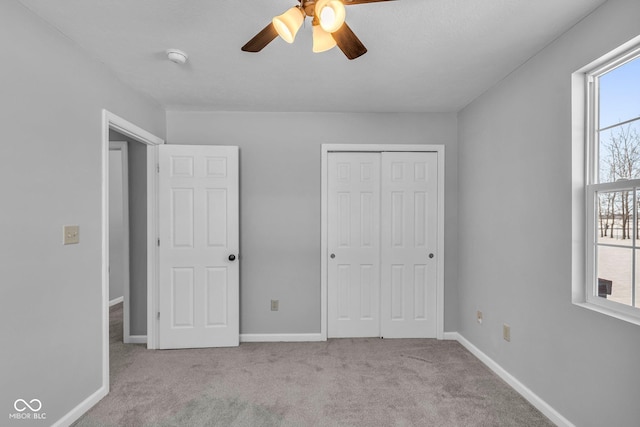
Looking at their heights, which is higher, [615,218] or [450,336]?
[615,218]

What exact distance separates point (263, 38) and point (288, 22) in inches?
9.9

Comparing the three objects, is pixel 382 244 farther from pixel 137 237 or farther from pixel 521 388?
pixel 137 237

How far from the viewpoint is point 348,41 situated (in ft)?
4.79

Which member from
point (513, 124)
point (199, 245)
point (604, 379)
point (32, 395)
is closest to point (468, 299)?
point (604, 379)

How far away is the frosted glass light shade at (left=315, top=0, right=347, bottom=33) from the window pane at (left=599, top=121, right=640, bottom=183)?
1.62 metres

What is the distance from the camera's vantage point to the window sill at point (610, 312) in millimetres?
1516

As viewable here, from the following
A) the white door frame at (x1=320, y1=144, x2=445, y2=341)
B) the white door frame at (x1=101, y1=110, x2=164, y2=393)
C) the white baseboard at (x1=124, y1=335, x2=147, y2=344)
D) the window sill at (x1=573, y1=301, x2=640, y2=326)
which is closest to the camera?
the window sill at (x1=573, y1=301, x2=640, y2=326)

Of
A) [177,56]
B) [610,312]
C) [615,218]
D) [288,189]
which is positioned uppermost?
[177,56]

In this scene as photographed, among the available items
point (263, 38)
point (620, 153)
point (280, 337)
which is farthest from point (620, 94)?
point (280, 337)

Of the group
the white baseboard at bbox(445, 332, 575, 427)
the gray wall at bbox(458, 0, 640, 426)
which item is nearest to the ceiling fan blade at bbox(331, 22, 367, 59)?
the gray wall at bbox(458, 0, 640, 426)

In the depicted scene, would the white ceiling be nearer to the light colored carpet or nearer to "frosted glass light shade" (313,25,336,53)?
"frosted glass light shade" (313,25,336,53)

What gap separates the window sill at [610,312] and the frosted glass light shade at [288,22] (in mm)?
2098

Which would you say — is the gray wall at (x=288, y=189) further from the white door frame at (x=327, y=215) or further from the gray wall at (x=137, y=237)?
the gray wall at (x=137, y=237)

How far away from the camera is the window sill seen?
1516 mm
